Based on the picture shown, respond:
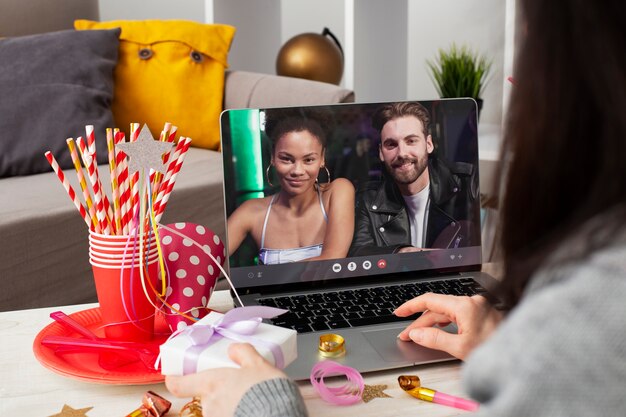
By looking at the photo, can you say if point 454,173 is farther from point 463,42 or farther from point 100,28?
point 463,42

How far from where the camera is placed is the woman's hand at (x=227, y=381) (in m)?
0.59

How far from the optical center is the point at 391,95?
2.82m

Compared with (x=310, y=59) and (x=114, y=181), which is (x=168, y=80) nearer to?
(x=310, y=59)

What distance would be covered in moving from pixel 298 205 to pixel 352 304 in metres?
0.15

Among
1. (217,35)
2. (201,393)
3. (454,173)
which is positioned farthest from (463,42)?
(201,393)

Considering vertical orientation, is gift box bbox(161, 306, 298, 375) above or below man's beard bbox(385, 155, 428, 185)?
below

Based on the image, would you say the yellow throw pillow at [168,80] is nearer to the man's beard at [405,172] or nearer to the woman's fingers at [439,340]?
the man's beard at [405,172]

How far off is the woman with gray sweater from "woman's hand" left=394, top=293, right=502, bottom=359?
317 millimetres

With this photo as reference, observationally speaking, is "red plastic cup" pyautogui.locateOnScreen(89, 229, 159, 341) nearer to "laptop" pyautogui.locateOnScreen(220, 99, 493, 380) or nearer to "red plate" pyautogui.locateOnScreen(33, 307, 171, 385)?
"red plate" pyautogui.locateOnScreen(33, 307, 171, 385)

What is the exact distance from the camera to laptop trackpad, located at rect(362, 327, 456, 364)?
77 cm

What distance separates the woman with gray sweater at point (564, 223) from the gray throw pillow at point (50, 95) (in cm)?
159

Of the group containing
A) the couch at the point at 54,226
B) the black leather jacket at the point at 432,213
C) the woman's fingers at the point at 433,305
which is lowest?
the couch at the point at 54,226

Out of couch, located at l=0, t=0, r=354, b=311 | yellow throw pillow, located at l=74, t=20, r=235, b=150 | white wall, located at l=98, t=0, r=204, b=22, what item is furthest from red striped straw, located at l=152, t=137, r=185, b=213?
white wall, located at l=98, t=0, r=204, b=22

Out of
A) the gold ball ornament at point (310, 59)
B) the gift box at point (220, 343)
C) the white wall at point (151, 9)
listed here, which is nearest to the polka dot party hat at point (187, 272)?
the gift box at point (220, 343)
